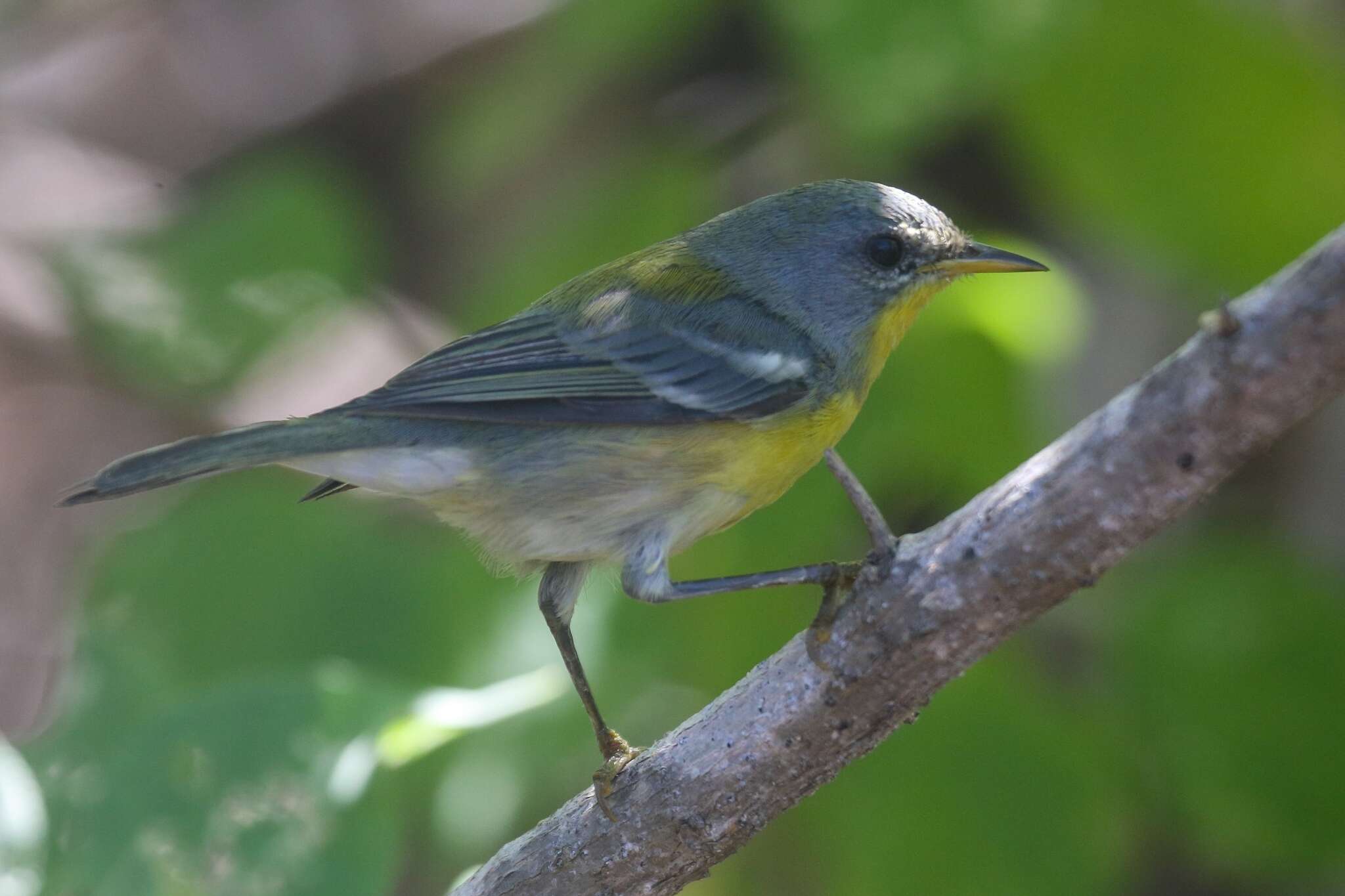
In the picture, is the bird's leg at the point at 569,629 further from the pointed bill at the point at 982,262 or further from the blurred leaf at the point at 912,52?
the blurred leaf at the point at 912,52

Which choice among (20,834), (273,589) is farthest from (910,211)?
(20,834)

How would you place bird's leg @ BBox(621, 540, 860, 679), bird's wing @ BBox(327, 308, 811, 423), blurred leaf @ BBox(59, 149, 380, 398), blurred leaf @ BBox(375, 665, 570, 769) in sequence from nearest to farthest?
bird's leg @ BBox(621, 540, 860, 679) → blurred leaf @ BBox(375, 665, 570, 769) → bird's wing @ BBox(327, 308, 811, 423) → blurred leaf @ BBox(59, 149, 380, 398)

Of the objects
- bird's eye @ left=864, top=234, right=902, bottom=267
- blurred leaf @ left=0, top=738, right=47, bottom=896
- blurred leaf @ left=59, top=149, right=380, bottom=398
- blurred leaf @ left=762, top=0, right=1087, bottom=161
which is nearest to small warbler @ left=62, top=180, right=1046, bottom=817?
bird's eye @ left=864, top=234, right=902, bottom=267

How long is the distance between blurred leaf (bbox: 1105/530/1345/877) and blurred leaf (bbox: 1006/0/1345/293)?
69 cm

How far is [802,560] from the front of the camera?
2664 mm

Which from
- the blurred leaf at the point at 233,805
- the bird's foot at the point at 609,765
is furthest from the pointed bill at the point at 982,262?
the blurred leaf at the point at 233,805

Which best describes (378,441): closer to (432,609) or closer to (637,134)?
(432,609)

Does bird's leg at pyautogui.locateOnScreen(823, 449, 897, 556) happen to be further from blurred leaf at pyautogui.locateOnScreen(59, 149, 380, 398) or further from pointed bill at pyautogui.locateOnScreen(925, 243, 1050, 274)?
blurred leaf at pyautogui.locateOnScreen(59, 149, 380, 398)

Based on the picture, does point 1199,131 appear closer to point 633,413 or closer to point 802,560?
point 802,560

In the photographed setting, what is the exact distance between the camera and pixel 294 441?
2.28m

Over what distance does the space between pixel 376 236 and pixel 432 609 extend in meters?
3.13

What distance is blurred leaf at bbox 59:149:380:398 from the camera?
337 cm

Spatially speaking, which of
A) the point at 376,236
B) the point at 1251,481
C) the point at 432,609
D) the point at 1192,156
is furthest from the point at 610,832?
the point at 376,236

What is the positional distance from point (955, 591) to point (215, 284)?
2440mm
